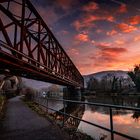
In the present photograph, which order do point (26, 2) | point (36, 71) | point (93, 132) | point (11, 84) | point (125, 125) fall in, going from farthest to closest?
point (11, 84) < point (36, 71) < point (125, 125) < point (26, 2) < point (93, 132)

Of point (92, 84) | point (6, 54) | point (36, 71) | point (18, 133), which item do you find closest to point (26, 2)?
point (6, 54)

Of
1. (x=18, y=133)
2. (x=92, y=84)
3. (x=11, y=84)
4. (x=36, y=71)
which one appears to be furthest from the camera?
(x=92, y=84)

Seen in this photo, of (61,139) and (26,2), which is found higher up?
(26,2)

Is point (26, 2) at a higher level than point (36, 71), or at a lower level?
higher

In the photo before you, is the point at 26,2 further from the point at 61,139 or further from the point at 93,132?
the point at 61,139

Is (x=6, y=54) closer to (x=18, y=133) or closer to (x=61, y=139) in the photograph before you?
(x=18, y=133)

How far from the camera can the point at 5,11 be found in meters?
13.3

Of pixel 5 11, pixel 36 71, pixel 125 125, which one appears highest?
pixel 5 11

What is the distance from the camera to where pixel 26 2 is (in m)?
14.5

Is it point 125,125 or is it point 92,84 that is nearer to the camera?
point 125,125

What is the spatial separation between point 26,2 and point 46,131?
28.4 ft

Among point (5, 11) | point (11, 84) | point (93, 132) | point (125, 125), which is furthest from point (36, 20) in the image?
point (11, 84)

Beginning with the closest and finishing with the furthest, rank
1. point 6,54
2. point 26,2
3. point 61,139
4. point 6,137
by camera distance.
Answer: point 61,139, point 6,137, point 6,54, point 26,2

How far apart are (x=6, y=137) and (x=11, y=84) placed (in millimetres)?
64246
